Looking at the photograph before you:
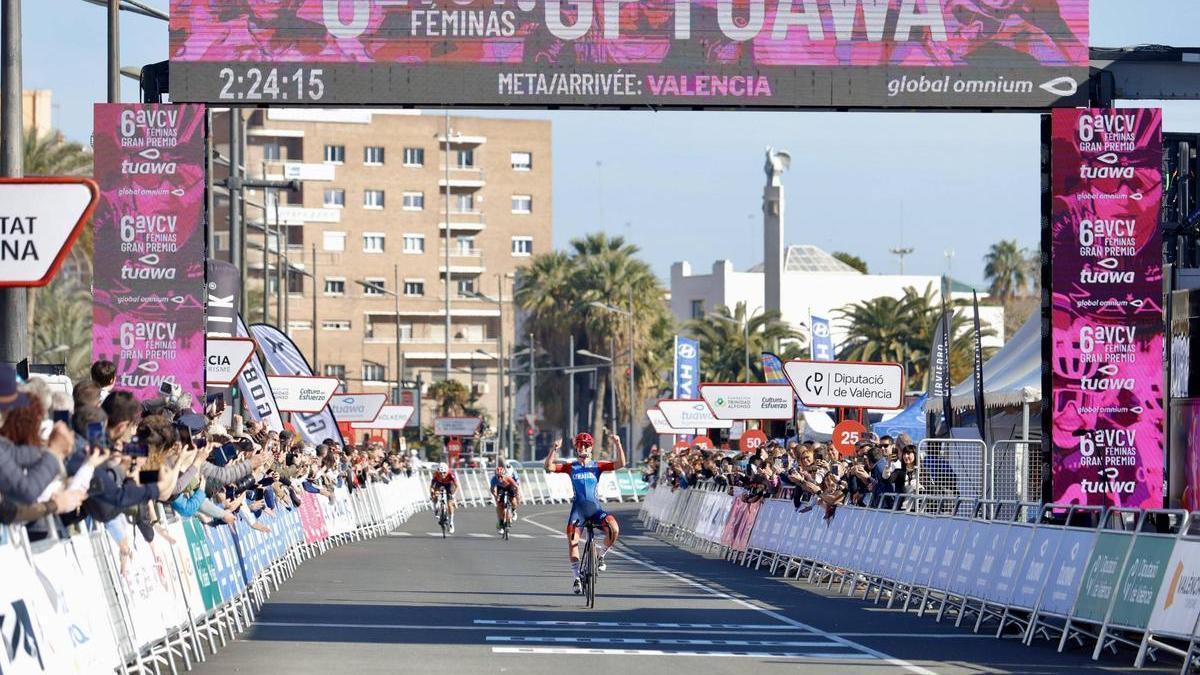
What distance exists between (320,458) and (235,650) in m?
20.3

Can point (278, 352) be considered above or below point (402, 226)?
below

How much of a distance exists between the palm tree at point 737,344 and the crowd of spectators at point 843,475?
55720 millimetres

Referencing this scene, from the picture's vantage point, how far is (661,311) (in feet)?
326

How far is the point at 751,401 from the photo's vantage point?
36906 mm

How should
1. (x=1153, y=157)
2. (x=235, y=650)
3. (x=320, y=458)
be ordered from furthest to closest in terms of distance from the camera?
(x=320, y=458) < (x=1153, y=157) < (x=235, y=650)

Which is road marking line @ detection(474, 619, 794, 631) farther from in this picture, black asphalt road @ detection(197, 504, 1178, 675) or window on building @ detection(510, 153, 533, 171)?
window on building @ detection(510, 153, 533, 171)

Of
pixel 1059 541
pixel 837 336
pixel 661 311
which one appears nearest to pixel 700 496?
pixel 1059 541

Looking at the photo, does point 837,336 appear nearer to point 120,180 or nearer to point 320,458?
point 320,458

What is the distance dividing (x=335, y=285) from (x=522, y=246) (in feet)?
42.4

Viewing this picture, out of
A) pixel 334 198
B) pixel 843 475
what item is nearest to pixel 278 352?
pixel 843 475

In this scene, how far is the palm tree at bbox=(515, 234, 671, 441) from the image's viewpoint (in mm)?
97250

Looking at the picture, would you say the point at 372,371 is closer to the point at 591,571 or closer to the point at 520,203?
the point at 520,203

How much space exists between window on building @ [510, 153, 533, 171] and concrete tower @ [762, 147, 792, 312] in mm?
30727

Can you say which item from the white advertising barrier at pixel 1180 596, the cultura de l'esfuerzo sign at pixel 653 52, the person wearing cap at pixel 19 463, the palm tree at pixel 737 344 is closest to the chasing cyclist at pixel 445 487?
the cultura de l'esfuerzo sign at pixel 653 52
